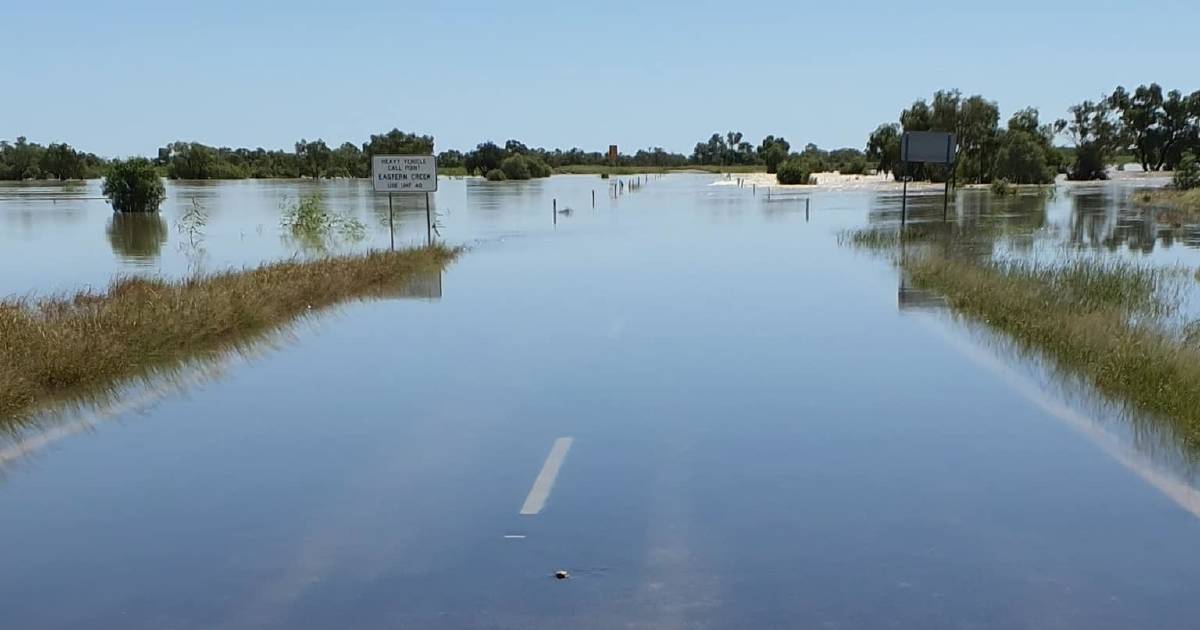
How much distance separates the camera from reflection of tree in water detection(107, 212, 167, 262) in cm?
3497

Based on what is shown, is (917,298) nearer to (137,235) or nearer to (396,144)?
(137,235)

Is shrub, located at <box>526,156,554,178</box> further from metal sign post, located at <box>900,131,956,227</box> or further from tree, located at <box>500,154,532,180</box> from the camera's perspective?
metal sign post, located at <box>900,131,956,227</box>

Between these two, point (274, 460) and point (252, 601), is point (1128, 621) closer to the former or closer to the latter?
point (252, 601)

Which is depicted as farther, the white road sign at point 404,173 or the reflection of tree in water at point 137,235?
the reflection of tree in water at point 137,235

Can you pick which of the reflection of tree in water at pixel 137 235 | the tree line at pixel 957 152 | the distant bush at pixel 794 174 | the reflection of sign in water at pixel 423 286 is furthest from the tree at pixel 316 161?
the reflection of sign in water at pixel 423 286

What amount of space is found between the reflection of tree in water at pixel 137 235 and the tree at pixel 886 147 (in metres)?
83.9

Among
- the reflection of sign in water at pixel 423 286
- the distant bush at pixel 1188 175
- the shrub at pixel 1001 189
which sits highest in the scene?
the distant bush at pixel 1188 175

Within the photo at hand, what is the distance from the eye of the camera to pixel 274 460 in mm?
8570

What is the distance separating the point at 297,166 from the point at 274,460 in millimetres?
183572

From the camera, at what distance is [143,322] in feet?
45.4

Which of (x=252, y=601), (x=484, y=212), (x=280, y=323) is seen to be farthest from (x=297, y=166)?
(x=252, y=601)

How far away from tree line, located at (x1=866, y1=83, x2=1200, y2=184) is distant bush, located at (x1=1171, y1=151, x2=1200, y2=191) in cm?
1826

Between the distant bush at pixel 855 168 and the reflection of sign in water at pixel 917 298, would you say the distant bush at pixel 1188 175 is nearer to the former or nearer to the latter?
the reflection of sign in water at pixel 917 298

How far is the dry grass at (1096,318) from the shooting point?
10461 millimetres
